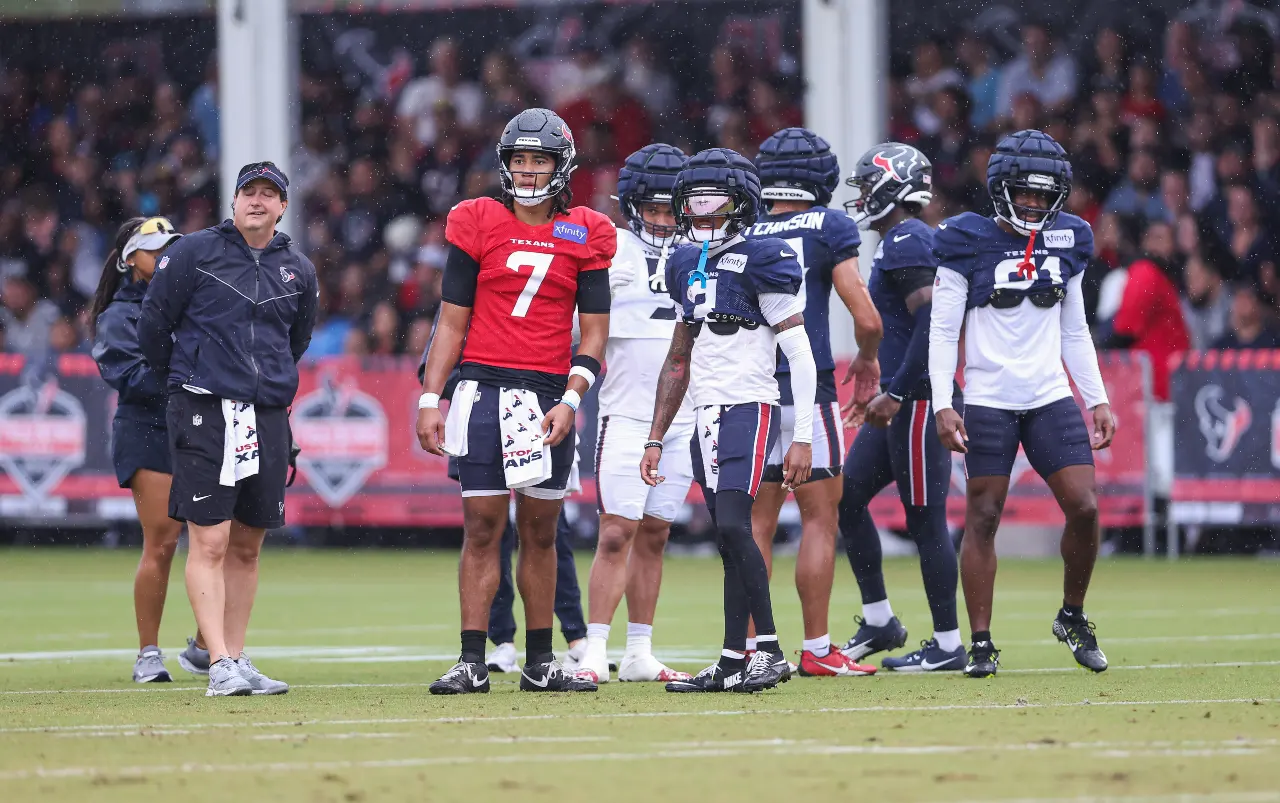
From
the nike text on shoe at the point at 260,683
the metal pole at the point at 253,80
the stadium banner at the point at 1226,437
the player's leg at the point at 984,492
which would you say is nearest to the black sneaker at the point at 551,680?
the nike text on shoe at the point at 260,683

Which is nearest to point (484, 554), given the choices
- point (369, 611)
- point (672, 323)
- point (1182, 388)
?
point (672, 323)

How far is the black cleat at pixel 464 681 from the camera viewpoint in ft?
26.7

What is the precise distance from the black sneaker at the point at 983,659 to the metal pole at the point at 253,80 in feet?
43.1

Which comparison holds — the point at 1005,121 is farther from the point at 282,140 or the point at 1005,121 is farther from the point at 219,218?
the point at 219,218

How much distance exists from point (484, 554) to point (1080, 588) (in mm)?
2698

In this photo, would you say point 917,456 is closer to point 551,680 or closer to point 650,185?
point 650,185

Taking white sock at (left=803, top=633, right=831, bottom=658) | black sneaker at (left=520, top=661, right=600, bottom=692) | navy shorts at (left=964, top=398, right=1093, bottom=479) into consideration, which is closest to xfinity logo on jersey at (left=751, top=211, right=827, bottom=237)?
navy shorts at (left=964, top=398, right=1093, bottom=479)

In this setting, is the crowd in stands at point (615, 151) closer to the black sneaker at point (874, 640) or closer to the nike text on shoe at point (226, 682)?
the black sneaker at point (874, 640)

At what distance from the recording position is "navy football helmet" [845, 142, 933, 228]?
987 centimetres

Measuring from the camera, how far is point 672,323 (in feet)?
31.0

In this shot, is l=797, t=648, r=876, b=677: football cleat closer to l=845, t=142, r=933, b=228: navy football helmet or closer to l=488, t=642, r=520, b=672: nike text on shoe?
l=488, t=642, r=520, b=672: nike text on shoe

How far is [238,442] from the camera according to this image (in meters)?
8.58

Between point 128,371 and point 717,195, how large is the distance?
305 centimetres

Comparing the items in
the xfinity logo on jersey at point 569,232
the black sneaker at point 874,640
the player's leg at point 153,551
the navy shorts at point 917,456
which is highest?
the xfinity logo on jersey at point 569,232
